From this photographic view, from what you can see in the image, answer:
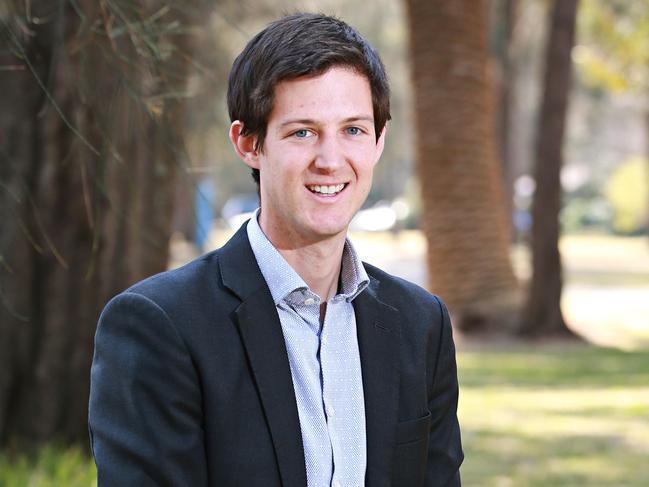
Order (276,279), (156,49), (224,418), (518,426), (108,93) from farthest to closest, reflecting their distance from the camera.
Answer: (518,426), (108,93), (156,49), (276,279), (224,418)

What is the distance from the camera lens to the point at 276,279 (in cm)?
260

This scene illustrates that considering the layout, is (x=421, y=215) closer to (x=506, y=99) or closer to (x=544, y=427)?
(x=544, y=427)

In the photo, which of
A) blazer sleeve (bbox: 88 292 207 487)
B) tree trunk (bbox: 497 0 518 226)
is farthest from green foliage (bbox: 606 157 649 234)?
blazer sleeve (bbox: 88 292 207 487)

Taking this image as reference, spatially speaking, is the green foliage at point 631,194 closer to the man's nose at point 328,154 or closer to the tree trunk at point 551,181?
the tree trunk at point 551,181

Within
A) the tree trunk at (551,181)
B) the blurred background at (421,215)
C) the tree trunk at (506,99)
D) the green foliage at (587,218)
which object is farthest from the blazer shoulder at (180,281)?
the green foliage at (587,218)

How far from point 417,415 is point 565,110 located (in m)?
12.9

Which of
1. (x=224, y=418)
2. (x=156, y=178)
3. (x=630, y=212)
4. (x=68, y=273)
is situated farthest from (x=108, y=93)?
(x=630, y=212)

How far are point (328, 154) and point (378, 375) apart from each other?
0.47 meters

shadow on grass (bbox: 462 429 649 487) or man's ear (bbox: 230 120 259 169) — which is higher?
man's ear (bbox: 230 120 259 169)

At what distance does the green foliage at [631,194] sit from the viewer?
44094mm

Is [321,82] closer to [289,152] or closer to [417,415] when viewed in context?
[289,152]

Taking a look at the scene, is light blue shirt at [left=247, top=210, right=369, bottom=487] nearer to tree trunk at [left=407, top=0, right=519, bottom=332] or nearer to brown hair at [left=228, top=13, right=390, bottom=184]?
brown hair at [left=228, top=13, right=390, bottom=184]

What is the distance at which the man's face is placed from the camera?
2.51 metres

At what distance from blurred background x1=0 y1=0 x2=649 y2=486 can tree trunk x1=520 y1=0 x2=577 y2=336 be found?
24 millimetres
